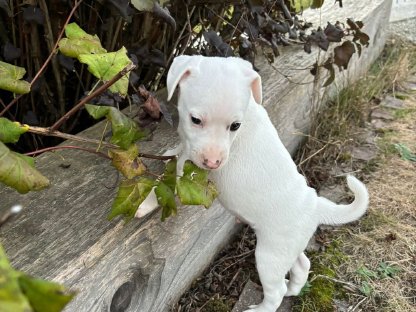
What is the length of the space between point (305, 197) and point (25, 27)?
3.35 ft

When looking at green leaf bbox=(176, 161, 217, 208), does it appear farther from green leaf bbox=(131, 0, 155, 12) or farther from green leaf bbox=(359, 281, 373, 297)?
green leaf bbox=(359, 281, 373, 297)

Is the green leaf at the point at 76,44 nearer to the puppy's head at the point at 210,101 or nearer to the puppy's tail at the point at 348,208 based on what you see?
the puppy's head at the point at 210,101

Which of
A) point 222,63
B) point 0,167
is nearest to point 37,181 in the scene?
point 0,167

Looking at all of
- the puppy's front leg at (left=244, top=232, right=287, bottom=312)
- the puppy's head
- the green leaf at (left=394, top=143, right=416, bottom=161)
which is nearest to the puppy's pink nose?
the puppy's head

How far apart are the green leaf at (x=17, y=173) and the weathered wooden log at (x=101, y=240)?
0.25m

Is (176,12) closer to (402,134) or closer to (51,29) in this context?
(51,29)

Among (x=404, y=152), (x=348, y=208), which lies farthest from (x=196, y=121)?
(x=404, y=152)

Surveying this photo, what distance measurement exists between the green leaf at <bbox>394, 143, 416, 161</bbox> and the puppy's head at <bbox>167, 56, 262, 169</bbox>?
166cm

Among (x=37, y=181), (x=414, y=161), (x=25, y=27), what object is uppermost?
(x=25, y=27)

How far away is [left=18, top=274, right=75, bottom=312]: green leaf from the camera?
0.43m

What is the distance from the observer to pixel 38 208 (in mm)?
1362

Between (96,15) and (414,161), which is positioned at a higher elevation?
(96,15)

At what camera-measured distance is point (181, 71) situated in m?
1.30

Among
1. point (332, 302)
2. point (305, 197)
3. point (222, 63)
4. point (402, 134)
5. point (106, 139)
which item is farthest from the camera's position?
point (402, 134)
